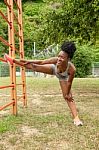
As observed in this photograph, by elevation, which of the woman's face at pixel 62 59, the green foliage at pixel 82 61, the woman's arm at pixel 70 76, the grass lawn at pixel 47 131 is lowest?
the green foliage at pixel 82 61

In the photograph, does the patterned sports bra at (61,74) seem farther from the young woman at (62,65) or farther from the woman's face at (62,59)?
the woman's face at (62,59)

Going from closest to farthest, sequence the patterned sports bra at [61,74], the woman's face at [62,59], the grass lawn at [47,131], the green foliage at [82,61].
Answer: the grass lawn at [47,131] < the woman's face at [62,59] < the patterned sports bra at [61,74] < the green foliage at [82,61]

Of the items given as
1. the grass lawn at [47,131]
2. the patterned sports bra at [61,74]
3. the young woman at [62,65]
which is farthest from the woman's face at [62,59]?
the grass lawn at [47,131]

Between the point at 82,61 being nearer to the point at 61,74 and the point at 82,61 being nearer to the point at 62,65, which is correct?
the point at 61,74

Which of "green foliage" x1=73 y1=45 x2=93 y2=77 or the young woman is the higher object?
the young woman

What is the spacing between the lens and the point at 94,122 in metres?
4.40

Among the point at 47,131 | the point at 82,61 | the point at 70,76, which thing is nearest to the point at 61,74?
the point at 70,76

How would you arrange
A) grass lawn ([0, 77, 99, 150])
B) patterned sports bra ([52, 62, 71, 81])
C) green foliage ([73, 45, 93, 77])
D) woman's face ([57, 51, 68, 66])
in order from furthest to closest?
green foliage ([73, 45, 93, 77])
patterned sports bra ([52, 62, 71, 81])
woman's face ([57, 51, 68, 66])
grass lawn ([0, 77, 99, 150])

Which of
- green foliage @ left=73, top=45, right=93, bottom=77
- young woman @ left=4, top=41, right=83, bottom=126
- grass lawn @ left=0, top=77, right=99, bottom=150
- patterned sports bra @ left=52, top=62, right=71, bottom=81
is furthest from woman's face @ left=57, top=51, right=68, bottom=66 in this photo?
green foliage @ left=73, top=45, right=93, bottom=77

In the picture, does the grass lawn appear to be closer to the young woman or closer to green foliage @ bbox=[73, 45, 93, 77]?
the young woman

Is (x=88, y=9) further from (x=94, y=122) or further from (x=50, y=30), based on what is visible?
(x=94, y=122)

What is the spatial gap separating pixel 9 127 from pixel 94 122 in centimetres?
102

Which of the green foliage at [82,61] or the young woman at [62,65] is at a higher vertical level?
the young woman at [62,65]

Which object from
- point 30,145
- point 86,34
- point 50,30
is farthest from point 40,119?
point 50,30
